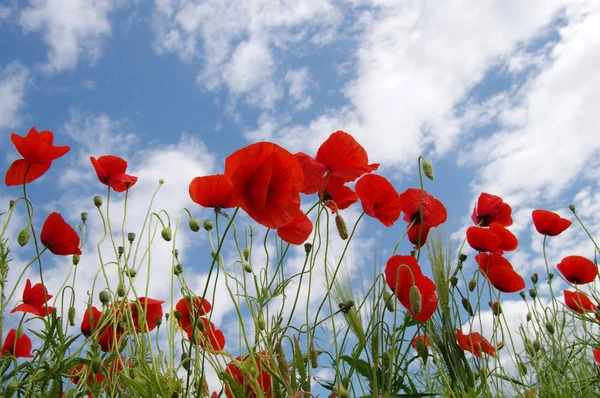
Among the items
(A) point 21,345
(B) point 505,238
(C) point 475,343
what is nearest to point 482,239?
(B) point 505,238

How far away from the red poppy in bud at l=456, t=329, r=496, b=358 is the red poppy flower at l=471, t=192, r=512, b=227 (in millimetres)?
450

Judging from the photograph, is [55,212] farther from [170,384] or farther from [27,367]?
[170,384]

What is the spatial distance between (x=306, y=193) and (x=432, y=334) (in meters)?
0.64

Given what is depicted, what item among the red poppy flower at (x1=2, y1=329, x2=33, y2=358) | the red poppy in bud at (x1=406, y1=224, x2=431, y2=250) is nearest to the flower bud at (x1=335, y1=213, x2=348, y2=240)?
the red poppy in bud at (x1=406, y1=224, x2=431, y2=250)

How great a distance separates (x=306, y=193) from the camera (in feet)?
4.88

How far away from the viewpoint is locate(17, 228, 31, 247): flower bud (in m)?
1.58

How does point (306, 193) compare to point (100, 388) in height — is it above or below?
above

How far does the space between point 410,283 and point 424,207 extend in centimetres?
33

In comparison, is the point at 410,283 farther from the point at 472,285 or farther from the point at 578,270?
the point at 578,270

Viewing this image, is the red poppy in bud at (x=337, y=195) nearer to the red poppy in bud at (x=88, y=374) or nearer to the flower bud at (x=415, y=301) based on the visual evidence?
the flower bud at (x=415, y=301)

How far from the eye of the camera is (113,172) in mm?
1944

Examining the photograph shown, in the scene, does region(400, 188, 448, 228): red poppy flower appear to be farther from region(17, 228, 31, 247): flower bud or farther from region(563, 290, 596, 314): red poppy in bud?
region(17, 228, 31, 247): flower bud

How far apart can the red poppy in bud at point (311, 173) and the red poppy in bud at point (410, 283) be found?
30 centimetres

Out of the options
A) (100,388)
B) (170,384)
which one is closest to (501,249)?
(170,384)
